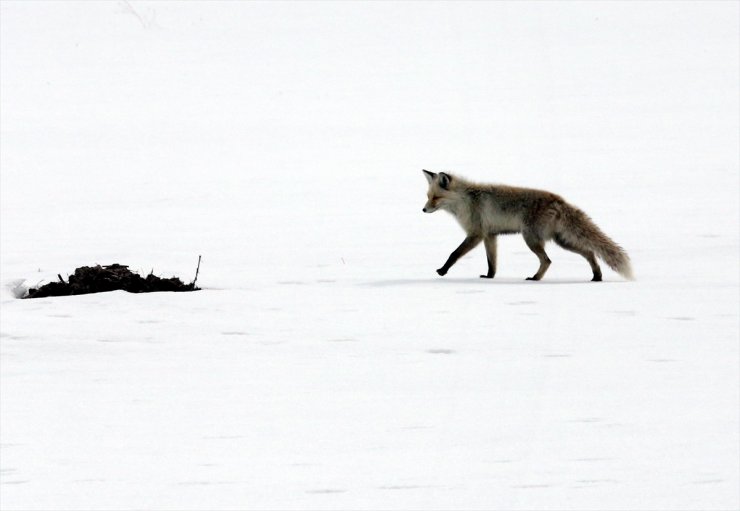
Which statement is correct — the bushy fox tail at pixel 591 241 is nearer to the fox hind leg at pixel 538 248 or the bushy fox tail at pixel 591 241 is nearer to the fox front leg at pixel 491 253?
the fox hind leg at pixel 538 248

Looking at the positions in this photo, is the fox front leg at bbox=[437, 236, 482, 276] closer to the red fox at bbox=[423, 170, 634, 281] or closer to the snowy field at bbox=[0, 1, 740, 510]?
the red fox at bbox=[423, 170, 634, 281]

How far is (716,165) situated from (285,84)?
9993mm

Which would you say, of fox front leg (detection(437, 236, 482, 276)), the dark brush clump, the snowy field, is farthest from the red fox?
the dark brush clump

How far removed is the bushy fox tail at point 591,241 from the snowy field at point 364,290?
21 cm

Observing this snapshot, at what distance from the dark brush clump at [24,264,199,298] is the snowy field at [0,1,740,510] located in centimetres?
29

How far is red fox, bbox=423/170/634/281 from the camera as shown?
926 centimetres

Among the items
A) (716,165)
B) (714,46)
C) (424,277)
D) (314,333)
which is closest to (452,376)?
(314,333)

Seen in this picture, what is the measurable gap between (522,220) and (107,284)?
289 cm

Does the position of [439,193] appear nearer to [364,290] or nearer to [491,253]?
[491,253]

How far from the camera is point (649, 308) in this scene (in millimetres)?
8227

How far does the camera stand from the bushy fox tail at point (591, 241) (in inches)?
364

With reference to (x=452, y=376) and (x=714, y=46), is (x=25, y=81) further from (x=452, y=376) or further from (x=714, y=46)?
(x=452, y=376)

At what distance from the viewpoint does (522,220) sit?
9.34 m

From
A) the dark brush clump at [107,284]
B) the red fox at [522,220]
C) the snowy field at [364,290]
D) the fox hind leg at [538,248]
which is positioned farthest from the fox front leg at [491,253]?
the dark brush clump at [107,284]
